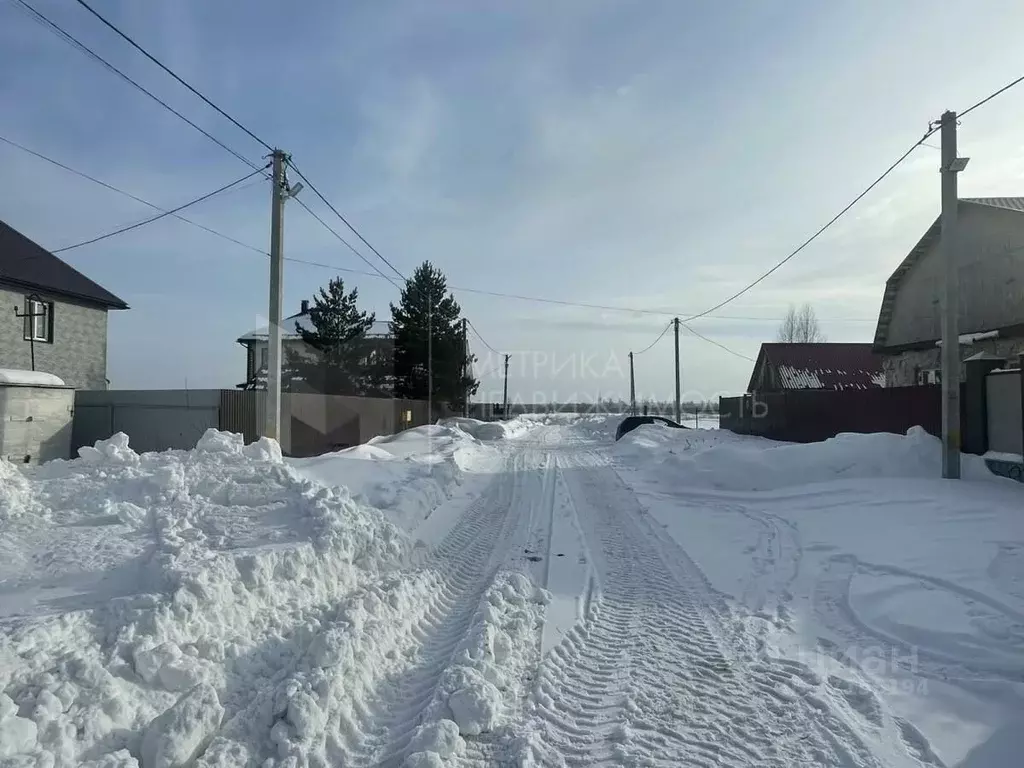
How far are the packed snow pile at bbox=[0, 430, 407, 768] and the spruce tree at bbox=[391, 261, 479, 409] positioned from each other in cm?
2689

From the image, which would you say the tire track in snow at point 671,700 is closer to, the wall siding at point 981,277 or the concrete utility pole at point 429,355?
the wall siding at point 981,277

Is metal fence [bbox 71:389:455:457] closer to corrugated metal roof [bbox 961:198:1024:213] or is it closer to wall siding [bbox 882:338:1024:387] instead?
wall siding [bbox 882:338:1024:387]

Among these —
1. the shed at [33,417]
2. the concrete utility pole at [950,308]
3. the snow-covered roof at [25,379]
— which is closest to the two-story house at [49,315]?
the snow-covered roof at [25,379]

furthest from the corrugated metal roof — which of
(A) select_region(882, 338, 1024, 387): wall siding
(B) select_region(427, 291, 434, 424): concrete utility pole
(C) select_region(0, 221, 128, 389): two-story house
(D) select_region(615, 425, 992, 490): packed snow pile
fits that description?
(C) select_region(0, 221, 128, 389): two-story house

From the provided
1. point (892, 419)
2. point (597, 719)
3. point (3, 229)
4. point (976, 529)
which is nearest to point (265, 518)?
point (597, 719)

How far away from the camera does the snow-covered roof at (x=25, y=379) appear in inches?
503

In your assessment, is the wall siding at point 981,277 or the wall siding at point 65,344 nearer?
the wall siding at point 981,277

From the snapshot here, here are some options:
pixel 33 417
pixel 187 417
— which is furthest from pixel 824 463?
pixel 33 417

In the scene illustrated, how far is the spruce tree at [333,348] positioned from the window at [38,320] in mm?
13127

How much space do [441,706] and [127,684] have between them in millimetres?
1773

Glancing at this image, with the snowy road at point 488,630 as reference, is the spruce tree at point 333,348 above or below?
above

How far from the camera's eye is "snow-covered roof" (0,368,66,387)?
1277 cm

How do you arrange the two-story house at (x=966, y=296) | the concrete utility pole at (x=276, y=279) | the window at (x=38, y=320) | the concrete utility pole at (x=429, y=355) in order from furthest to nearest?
the concrete utility pole at (x=429, y=355) < the window at (x=38, y=320) < the two-story house at (x=966, y=296) < the concrete utility pole at (x=276, y=279)

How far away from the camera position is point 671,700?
3.88 m
